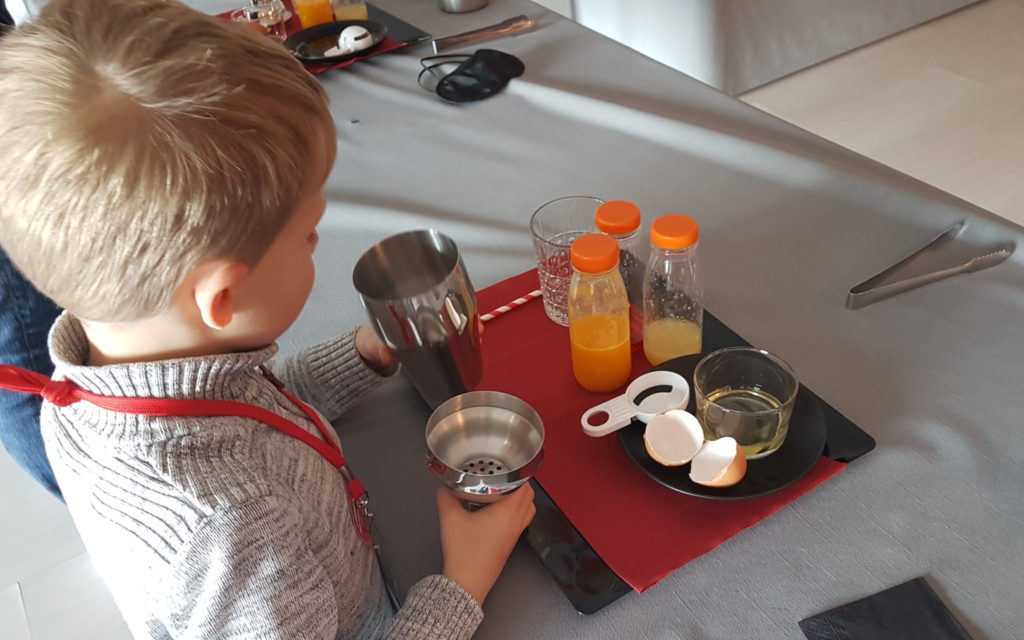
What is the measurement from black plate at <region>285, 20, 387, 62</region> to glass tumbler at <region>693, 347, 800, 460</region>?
3.41 feet

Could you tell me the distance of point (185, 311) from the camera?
0.57 meters

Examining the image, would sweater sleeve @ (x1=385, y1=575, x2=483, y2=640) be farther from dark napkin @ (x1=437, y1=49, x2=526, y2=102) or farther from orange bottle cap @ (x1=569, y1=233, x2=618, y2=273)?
A: dark napkin @ (x1=437, y1=49, x2=526, y2=102)

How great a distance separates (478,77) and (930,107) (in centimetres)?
164

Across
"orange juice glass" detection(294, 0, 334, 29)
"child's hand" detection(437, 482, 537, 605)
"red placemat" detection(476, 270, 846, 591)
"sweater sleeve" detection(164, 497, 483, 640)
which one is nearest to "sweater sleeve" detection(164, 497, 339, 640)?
"sweater sleeve" detection(164, 497, 483, 640)

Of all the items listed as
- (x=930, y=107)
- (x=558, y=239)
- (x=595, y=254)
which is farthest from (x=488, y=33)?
(x=930, y=107)

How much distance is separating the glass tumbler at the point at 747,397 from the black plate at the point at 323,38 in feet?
3.41

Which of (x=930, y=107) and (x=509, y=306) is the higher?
(x=509, y=306)

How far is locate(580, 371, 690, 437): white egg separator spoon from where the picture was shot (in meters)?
0.70

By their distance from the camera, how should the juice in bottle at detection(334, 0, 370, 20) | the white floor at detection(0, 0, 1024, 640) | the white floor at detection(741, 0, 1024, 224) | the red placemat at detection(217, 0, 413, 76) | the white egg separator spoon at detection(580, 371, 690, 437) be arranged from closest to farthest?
the white egg separator spoon at detection(580, 371, 690, 437)
the red placemat at detection(217, 0, 413, 76)
the juice in bottle at detection(334, 0, 370, 20)
the white floor at detection(0, 0, 1024, 640)
the white floor at detection(741, 0, 1024, 224)

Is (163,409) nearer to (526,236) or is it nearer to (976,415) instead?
(526,236)

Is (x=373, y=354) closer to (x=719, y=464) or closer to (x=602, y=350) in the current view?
(x=602, y=350)

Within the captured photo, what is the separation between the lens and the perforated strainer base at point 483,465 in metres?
0.68

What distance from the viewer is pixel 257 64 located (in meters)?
0.55

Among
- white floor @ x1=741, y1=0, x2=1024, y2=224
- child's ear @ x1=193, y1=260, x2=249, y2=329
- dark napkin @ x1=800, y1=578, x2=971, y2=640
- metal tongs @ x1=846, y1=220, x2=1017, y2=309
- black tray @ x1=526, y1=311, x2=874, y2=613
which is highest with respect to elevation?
child's ear @ x1=193, y1=260, x2=249, y2=329
